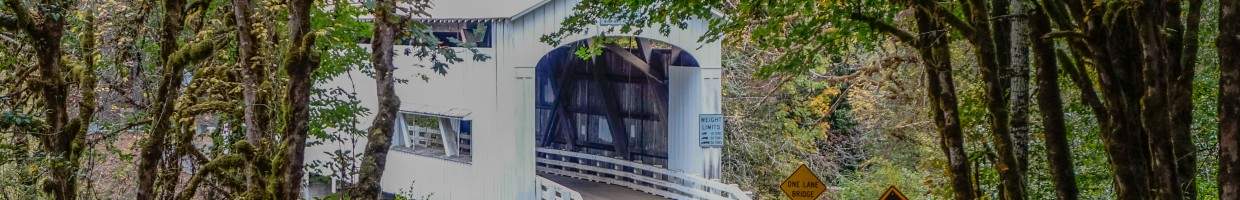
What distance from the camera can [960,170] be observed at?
7.04 m

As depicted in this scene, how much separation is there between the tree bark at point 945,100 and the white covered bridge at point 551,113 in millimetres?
6412

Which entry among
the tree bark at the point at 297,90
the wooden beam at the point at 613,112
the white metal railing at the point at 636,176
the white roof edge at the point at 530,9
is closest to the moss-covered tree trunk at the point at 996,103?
the tree bark at the point at 297,90

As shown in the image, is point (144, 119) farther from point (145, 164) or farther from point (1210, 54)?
point (1210, 54)

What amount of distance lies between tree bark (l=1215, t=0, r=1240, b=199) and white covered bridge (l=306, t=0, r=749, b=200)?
942 centimetres

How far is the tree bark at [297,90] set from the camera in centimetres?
741

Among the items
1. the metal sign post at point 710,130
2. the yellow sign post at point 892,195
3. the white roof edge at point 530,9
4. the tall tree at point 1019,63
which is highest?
the white roof edge at point 530,9

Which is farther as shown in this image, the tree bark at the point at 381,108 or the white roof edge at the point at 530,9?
the white roof edge at the point at 530,9

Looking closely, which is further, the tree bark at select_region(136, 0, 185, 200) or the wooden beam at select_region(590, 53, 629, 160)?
the wooden beam at select_region(590, 53, 629, 160)

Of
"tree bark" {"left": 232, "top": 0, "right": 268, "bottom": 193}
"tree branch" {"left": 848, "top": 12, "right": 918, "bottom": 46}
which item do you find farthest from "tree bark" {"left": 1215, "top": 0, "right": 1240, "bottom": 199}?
"tree bark" {"left": 232, "top": 0, "right": 268, "bottom": 193}

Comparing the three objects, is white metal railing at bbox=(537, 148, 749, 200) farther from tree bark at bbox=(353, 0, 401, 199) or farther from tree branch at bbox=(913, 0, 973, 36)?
tree branch at bbox=(913, 0, 973, 36)

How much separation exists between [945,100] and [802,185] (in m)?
2.09

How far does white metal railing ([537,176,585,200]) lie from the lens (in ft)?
48.0

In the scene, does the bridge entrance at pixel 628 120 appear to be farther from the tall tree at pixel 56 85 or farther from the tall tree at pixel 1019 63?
the tall tree at pixel 1019 63

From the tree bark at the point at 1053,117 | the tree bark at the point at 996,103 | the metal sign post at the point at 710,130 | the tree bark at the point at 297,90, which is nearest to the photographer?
the tree bark at the point at 1053,117
